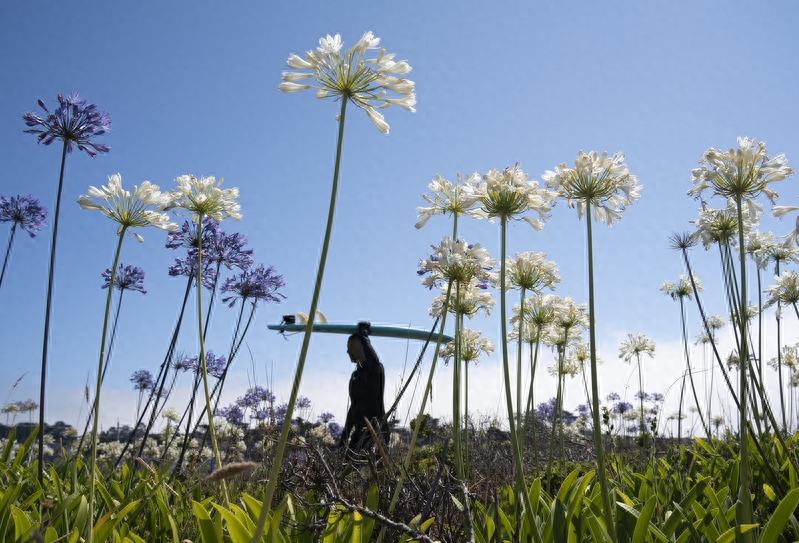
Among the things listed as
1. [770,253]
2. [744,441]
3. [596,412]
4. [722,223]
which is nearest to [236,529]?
[596,412]

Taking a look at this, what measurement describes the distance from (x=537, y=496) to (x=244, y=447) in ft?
17.1

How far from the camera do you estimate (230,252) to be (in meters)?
4.42

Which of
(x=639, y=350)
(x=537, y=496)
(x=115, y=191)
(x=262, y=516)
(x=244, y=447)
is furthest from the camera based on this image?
(x=639, y=350)

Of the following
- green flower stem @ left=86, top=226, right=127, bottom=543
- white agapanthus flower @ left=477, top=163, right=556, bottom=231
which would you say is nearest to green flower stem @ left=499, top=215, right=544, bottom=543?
white agapanthus flower @ left=477, top=163, right=556, bottom=231

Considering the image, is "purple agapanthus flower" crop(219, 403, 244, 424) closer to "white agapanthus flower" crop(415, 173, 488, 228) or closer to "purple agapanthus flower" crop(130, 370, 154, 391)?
"purple agapanthus flower" crop(130, 370, 154, 391)

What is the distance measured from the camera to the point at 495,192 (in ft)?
7.61

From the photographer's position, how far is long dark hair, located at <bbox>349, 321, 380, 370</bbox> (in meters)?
9.23

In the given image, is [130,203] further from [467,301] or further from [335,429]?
[335,429]

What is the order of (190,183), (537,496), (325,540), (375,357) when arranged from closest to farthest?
(325,540) → (537,496) → (190,183) → (375,357)

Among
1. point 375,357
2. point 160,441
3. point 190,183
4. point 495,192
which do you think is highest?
point 190,183

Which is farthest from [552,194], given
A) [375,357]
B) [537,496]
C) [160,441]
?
[160,441]

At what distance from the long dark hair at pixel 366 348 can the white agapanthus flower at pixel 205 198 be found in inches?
250

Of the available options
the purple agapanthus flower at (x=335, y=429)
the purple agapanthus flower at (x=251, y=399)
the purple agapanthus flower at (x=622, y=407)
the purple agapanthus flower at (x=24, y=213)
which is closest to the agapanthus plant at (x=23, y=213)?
the purple agapanthus flower at (x=24, y=213)

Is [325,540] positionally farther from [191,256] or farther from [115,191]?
[191,256]
